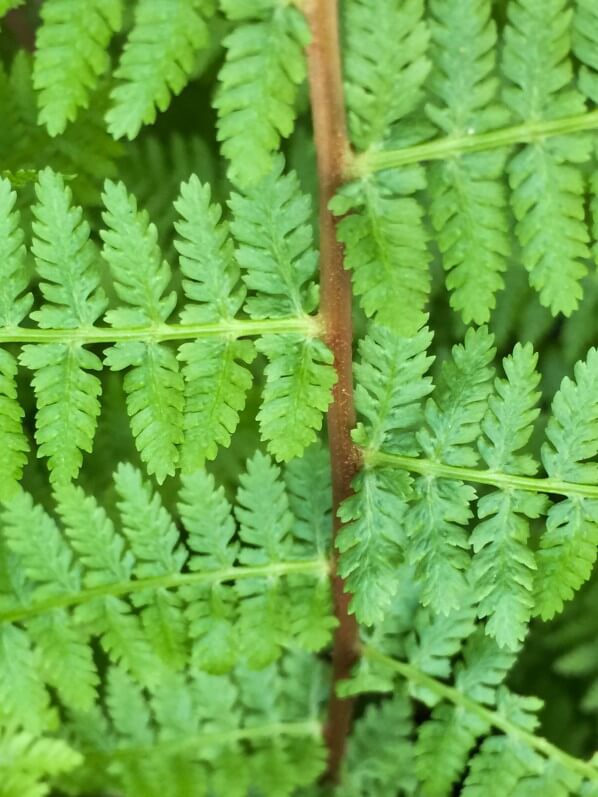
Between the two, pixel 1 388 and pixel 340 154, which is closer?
pixel 340 154

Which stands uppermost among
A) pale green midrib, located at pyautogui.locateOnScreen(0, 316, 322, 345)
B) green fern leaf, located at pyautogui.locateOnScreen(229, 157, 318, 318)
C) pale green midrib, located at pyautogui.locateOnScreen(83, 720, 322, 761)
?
green fern leaf, located at pyautogui.locateOnScreen(229, 157, 318, 318)

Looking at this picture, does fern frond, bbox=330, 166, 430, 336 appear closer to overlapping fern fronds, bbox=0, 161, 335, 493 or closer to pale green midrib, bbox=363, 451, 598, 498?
overlapping fern fronds, bbox=0, 161, 335, 493

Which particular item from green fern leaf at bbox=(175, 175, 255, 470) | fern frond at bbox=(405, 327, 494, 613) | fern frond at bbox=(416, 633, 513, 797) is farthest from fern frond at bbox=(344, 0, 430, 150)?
fern frond at bbox=(416, 633, 513, 797)

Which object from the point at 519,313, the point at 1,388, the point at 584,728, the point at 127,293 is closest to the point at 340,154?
the point at 127,293

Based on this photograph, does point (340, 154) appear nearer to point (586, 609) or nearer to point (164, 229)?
point (164, 229)

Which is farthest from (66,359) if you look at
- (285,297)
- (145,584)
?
(145,584)

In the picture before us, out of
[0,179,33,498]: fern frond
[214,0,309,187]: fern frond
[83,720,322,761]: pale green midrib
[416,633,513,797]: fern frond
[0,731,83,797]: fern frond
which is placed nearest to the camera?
[214,0,309,187]: fern frond
